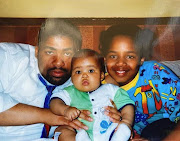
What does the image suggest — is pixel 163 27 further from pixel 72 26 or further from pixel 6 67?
pixel 6 67

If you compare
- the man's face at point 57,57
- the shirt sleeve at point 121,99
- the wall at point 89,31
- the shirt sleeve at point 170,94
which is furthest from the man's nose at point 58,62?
the shirt sleeve at point 170,94

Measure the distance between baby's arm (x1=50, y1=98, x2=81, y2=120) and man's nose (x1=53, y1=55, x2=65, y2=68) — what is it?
12 cm

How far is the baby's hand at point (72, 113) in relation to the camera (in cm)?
74

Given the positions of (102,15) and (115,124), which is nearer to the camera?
(115,124)

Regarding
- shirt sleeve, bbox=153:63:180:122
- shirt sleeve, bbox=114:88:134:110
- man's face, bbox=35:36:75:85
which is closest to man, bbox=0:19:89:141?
man's face, bbox=35:36:75:85

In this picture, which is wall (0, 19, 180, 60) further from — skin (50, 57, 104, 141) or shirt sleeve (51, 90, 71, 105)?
shirt sleeve (51, 90, 71, 105)

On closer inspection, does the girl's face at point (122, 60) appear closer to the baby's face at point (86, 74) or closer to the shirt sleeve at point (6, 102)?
the baby's face at point (86, 74)

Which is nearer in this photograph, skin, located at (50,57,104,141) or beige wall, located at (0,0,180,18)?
skin, located at (50,57,104,141)

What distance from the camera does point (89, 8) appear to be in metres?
0.89

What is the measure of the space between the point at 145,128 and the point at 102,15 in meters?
0.44

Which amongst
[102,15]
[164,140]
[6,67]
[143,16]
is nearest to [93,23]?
[102,15]

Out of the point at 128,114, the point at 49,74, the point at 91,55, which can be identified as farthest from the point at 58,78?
the point at 128,114

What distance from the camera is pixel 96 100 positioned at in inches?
31.0

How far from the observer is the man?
786 mm
